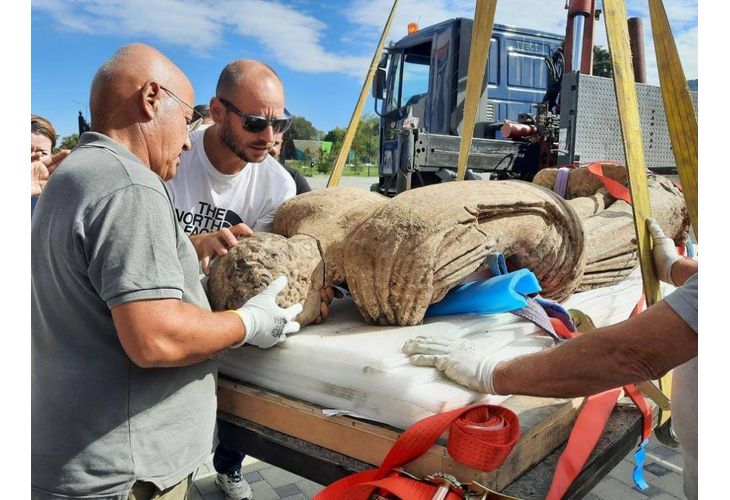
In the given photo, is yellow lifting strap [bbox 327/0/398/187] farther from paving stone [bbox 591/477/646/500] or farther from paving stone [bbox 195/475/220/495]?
paving stone [bbox 591/477/646/500]

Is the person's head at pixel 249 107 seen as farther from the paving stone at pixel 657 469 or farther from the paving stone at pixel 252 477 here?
the paving stone at pixel 657 469

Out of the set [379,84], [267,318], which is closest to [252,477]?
[267,318]

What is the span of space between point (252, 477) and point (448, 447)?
1.82 metres

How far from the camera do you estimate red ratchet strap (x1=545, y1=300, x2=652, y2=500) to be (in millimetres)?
1222

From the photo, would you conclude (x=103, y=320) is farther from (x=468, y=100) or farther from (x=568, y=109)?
(x=568, y=109)

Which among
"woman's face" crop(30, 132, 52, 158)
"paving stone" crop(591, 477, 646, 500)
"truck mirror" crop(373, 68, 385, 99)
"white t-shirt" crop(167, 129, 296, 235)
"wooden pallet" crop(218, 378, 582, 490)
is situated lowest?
"paving stone" crop(591, 477, 646, 500)

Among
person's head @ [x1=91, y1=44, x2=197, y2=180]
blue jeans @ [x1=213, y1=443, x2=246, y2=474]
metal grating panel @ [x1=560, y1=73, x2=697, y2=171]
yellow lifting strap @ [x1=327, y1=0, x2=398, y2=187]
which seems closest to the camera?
person's head @ [x1=91, y1=44, x2=197, y2=180]

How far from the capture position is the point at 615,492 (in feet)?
8.60

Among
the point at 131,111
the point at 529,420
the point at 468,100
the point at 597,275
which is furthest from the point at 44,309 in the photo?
the point at 468,100

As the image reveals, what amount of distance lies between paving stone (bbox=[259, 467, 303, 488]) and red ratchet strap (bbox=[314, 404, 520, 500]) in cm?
156

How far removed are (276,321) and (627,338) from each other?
0.81 meters

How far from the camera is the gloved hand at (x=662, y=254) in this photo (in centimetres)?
169

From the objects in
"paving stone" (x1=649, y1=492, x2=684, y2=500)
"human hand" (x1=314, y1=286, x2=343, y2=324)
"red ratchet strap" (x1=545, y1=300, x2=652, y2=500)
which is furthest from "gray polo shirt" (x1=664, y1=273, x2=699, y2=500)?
"paving stone" (x1=649, y1=492, x2=684, y2=500)

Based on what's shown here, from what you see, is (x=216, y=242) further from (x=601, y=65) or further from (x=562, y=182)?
(x=601, y=65)
